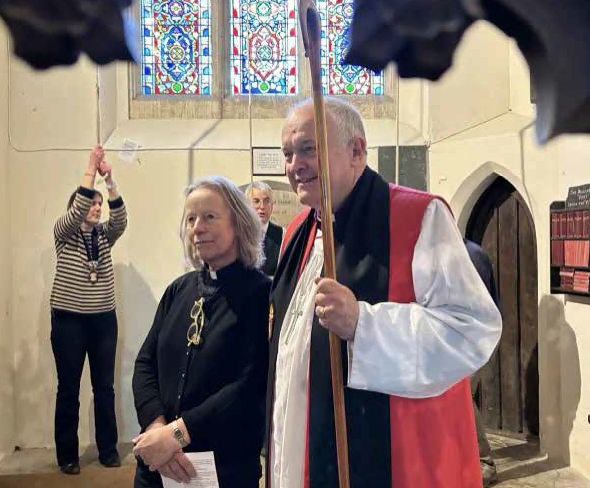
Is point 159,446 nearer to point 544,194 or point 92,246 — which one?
point 92,246

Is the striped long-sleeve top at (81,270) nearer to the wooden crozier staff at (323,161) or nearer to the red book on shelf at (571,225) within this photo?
the red book on shelf at (571,225)

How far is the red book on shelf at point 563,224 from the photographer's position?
3997mm

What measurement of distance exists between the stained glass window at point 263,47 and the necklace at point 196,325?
351 cm

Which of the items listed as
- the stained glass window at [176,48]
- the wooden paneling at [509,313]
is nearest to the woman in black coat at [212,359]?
the wooden paneling at [509,313]

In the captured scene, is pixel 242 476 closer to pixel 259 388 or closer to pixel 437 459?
pixel 259 388

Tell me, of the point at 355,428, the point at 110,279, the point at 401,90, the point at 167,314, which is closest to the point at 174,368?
the point at 167,314

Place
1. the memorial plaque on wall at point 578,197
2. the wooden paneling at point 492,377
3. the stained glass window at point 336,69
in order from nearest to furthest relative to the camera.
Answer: the memorial plaque on wall at point 578,197, the wooden paneling at point 492,377, the stained glass window at point 336,69

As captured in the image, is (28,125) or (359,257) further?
(28,125)

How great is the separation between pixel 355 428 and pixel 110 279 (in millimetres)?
2874

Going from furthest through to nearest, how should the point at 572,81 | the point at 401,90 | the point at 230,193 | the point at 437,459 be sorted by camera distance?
the point at 401,90, the point at 230,193, the point at 437,459, the point at 572,81

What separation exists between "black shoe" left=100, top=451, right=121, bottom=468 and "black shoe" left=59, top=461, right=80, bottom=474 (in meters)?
0.16

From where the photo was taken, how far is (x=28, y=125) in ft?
15.5

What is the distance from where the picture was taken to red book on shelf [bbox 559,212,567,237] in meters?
4.00

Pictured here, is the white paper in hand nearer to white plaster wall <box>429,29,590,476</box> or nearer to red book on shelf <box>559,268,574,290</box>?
white plaster wall <box>429,29,590,476</box>
